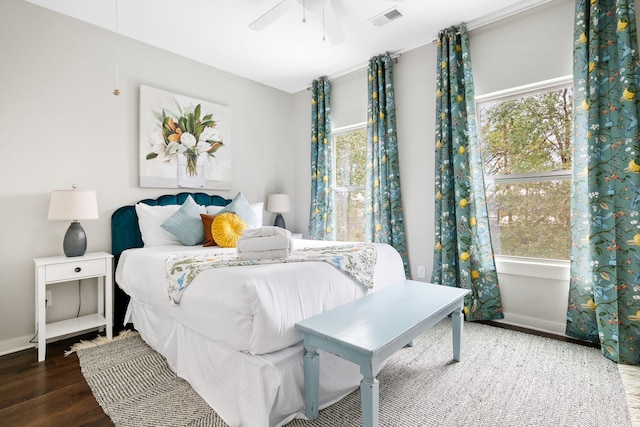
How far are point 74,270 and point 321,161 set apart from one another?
2776mm

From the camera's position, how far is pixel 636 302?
2.09 m

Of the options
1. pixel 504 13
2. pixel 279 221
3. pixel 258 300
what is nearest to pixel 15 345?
pixel 258 300

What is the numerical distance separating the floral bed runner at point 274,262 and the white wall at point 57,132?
1.37 m

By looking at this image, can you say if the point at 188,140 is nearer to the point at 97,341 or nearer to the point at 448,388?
the point at 97,341

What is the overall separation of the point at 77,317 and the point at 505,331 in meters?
3.63

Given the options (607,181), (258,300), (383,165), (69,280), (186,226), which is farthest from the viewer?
(383,165)

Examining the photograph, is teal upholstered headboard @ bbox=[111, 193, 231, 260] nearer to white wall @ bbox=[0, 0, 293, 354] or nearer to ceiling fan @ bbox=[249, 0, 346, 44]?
white wall @ bbox=[0, 0, 293, 354]

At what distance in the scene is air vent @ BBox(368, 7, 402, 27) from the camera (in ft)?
8.84

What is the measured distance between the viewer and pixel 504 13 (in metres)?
2.72

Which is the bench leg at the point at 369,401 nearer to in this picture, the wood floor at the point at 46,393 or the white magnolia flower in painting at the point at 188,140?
the wood floor at the point at 46,393

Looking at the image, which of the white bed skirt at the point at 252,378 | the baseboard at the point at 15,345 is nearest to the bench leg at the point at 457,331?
the white bed skirt at the point at 252,378

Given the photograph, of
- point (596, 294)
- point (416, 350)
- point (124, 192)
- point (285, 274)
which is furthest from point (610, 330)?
point (124, 192)

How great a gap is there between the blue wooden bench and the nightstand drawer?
1935 mm

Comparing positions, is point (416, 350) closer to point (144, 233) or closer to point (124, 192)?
point (144, 233)
